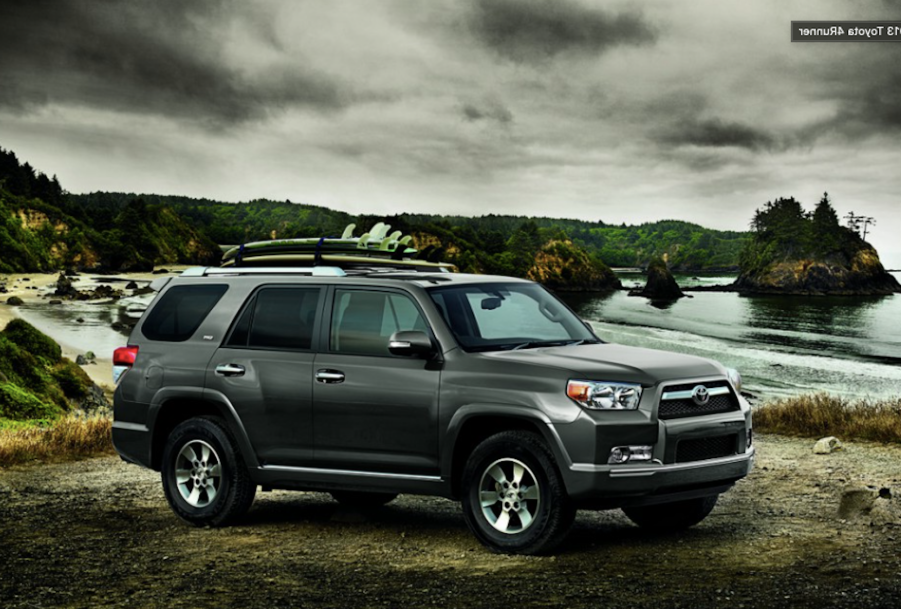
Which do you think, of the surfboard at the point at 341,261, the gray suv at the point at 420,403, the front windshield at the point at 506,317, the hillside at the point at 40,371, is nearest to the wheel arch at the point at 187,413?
the gray suv at the point at 420,403

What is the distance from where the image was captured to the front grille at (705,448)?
21.5 ft

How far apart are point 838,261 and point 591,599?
178 meters

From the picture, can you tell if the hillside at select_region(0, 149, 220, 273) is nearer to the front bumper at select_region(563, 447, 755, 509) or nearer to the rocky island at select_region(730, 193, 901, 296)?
the rocky island at select_region(730, 193, 901, 296)

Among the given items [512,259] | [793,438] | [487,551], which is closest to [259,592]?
[487,551]

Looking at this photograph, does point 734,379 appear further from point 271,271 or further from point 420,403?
point 271,271

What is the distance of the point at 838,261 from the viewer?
6737 inches

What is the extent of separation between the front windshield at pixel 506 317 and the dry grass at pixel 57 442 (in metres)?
7.23

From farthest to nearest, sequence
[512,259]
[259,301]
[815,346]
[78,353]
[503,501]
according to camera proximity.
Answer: [512,259] < [815,346] < [78,353] < [259,301] < [503,501]

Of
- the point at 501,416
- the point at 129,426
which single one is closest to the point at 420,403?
the point at 501,416

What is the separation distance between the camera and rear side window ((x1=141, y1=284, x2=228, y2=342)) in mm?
8422

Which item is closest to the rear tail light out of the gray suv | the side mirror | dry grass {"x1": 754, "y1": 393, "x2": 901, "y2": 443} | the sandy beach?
the gray suv

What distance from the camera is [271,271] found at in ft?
27.1

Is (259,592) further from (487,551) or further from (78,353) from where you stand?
(78,353)

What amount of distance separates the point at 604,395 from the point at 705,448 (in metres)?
0.88
